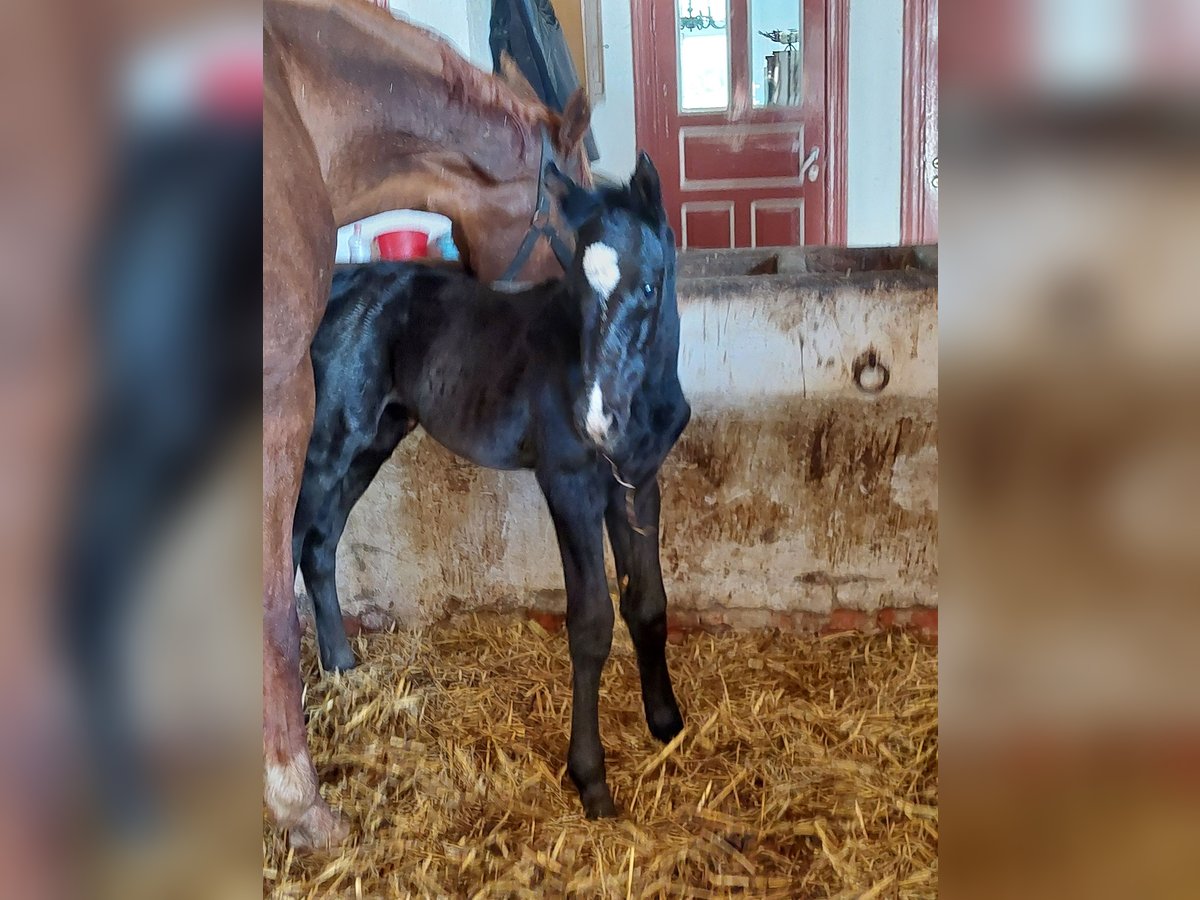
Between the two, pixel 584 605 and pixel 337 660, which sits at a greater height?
pixel 584 605

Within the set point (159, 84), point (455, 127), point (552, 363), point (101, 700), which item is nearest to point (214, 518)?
point (101, 700)

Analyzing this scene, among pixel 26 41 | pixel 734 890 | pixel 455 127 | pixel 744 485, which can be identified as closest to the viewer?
pixel 26 41

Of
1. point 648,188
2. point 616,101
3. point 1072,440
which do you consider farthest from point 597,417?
point 1072,440

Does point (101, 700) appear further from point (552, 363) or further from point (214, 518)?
point (552, 363)

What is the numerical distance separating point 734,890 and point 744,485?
1.59 feet

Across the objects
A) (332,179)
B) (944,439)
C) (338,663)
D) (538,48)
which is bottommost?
(338,663)

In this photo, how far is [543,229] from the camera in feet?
2.86

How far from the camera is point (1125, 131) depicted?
459 millimetres

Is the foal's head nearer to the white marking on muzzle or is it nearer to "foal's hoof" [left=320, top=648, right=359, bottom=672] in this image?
the white marking on muzzle

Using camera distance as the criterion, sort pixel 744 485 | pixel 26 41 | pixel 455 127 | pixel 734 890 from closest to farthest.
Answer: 1. pixel 26 41
2. pixel 734 890
3. pixel 455 127
4. pixel 744 485

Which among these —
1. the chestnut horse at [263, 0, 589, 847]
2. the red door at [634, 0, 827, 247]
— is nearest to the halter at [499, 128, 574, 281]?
the chestnut horse at [263, 0, 589, 847]

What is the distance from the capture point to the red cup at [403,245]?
97 cm

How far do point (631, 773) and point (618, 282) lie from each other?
556mm

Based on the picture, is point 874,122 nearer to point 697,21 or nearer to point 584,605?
point 697,21
